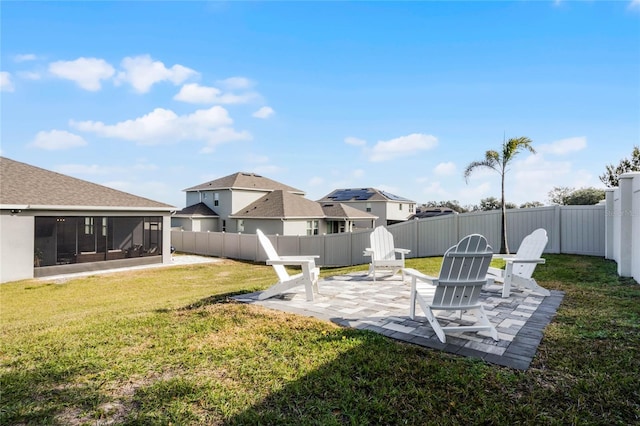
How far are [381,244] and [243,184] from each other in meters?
20.2

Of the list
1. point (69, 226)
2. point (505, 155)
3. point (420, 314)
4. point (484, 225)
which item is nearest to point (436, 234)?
point (484, 225)

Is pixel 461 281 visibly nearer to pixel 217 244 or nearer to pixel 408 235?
pixel 408 235

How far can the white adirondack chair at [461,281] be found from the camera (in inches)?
155

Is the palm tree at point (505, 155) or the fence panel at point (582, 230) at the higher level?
the palm tree at point (505, 155)

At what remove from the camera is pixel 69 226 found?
1423 centimetres

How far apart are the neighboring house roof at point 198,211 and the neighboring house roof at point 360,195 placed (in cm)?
1332

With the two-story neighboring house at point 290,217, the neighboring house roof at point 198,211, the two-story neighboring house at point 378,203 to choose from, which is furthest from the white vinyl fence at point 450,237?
the two-story neighboring house at point 378,203

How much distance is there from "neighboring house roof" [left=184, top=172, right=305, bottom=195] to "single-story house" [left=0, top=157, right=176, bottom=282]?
9.73 m

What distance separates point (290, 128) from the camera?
752 inches

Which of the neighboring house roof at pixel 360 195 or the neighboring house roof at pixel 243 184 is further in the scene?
the neighboring house roof at pixel 360 195

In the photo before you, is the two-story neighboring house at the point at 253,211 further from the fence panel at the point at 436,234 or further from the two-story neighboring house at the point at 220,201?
the fence panel at the point at 436,234

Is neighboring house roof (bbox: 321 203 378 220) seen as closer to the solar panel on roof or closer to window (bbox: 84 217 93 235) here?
the solar panel on roof

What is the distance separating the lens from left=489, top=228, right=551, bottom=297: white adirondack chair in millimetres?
6082

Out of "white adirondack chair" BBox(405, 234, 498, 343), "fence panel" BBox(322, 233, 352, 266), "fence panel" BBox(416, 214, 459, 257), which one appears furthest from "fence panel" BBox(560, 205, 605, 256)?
"white adirondack chair" BBox(405, 234, 498, 343)
